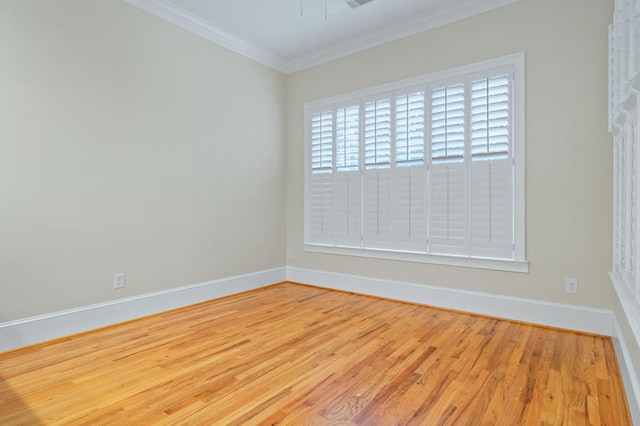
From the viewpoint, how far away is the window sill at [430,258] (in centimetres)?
316

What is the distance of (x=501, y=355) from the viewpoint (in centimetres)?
241

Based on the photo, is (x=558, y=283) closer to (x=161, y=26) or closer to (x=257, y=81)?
Answer: (x=257, y=81)

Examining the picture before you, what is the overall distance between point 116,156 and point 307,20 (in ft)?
7.73

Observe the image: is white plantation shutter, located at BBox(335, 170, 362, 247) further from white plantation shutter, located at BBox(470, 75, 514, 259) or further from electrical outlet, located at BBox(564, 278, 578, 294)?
electrical outlet, located at BBox(564, 278, 578, 294)

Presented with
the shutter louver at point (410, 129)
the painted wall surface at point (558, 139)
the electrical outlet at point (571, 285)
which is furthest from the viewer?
the shutter louver at point (410, 129)

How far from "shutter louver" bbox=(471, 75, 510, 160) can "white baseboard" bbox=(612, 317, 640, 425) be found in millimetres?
1665

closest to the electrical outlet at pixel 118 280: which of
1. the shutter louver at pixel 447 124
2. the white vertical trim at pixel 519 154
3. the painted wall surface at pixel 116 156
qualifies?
the painted wall surface at pixel 116 156

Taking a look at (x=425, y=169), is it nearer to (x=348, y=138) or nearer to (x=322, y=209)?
(x=348, y=138)

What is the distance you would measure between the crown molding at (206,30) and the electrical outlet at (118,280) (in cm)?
248

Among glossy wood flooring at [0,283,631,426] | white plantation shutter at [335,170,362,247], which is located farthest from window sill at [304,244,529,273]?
glossy wood flooring at [0,283,631,426]

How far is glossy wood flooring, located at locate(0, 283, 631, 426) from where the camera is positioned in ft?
5.65

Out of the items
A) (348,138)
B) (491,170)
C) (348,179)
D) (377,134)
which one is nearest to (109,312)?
(348,179)

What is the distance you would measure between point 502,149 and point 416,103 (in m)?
1.01

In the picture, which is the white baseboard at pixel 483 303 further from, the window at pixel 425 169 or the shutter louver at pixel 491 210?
the shutter louver at pixel 491 210
